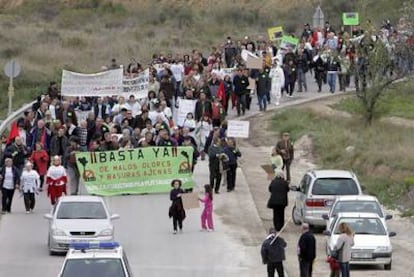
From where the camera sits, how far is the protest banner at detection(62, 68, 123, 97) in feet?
145

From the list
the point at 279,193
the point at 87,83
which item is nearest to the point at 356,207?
the point at 279,193

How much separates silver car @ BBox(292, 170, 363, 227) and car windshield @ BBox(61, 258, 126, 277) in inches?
420

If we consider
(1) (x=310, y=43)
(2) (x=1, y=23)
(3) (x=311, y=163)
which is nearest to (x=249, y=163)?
(3) (x=311, y=163)

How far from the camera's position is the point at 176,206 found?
32.6 m

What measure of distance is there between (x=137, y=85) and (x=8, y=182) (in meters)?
11.8

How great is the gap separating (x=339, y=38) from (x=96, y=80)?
1503cm

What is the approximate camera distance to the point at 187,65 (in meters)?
49.3

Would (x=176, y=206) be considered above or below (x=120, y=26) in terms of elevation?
below

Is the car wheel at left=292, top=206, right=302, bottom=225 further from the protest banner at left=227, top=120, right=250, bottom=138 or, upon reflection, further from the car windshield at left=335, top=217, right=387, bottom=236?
the protest banner at left=227, top=120, right=250, bottom=138

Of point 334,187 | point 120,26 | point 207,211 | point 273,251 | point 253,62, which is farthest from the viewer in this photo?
point 120,26

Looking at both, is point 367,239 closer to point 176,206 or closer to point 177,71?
point 176,206

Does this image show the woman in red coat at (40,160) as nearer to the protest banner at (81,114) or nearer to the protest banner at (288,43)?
the protest banner at (81,114)

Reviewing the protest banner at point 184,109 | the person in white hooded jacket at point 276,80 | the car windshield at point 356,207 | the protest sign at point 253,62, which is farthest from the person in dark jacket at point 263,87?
the car windshield at point 356,207

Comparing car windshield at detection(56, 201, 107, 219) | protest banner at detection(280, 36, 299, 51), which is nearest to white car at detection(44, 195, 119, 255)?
car windshield at detection(56, 201, 107, 219)
